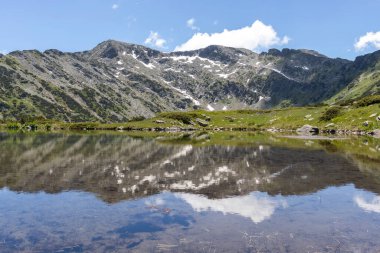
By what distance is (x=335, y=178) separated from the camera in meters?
39.3

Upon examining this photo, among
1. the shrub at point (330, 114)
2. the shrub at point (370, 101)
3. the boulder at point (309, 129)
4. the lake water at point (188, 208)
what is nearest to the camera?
the lake water at point (188, 208)

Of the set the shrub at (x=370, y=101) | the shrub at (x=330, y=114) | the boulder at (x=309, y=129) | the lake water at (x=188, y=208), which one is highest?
the shrub at (x=370, y=101)

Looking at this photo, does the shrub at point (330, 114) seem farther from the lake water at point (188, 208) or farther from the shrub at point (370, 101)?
the lake water at point (188, 208)

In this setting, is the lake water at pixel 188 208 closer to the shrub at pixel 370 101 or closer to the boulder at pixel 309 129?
the boulder at pixel 309 129

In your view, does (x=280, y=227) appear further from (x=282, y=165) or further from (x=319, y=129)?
(x=319, y=129)

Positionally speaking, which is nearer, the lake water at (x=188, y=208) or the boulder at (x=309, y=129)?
the lake water at (x=188, y=208)

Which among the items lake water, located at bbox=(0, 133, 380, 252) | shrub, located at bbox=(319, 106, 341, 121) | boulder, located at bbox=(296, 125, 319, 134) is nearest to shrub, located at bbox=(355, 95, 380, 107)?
shrub, located at bbox=(319, 106, 341, 121)

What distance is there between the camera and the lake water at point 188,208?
18.9m

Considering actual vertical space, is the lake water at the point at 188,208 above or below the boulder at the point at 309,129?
below

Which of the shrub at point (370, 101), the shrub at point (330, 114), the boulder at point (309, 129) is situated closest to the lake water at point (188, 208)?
the boulder at point (309, 129)

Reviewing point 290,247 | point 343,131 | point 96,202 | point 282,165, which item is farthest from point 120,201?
point 343,131

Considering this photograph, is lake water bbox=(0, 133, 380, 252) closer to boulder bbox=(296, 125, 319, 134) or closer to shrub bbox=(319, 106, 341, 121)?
boulder bbox=(296, 125, 319, 134)

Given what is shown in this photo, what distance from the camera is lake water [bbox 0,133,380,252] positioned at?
18.9 meters

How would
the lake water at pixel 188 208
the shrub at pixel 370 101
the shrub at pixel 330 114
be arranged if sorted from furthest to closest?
the shrub at pixel 330 114 → the shrub at pixel 370 101 → the lake water at pixel 188 208
